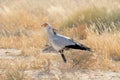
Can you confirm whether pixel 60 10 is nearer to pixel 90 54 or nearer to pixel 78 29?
pixel 78 29

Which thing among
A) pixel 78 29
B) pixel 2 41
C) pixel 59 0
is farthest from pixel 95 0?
pixel 59 0

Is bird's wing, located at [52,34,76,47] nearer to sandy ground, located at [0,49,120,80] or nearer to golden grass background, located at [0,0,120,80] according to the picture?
sandy ground, located at [0,49,120,80]

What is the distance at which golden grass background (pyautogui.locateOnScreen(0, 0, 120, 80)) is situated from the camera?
10.0 meters

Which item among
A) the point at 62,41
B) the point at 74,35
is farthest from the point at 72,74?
the point at 74,35

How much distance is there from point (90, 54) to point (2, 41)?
14.3 feet

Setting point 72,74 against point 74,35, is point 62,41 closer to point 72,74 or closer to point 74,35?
point 72,74

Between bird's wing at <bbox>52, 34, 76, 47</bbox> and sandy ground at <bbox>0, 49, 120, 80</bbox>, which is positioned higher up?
bird's wing at <bbox>52, 34, 76, 47</bbox>

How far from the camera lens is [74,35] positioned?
47.6ft

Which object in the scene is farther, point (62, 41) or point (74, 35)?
point (74, 35)

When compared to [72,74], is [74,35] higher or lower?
higher

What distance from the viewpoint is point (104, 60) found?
10172 mm

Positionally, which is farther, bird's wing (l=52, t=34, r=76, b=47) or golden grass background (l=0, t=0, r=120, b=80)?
golden grass background (l=0, t=0, r=120, b=80)

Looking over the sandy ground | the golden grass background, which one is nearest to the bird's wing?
the sandy ground

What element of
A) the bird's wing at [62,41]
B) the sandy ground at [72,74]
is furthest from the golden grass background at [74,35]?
the bird's wing at [62,41]
